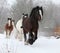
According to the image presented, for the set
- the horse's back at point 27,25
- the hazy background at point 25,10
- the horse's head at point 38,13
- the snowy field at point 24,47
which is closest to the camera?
the snowy field at point 24,47

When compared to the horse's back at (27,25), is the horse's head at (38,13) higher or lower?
higher

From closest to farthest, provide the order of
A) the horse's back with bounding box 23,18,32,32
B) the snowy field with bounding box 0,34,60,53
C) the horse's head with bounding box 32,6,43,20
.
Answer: the snowy field with bounding box 0,34,60,53 < the horse's head with bounding box 32,6,43,20 < the horse's back with bounding box 23,18,32,32

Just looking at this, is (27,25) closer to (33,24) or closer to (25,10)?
(33,24)

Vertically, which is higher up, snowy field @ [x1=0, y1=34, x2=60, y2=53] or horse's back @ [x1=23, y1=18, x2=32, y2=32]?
horse's back @ [x1=23, y1=18, x2=32, y2=32]

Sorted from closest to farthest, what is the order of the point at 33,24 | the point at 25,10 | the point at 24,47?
the point at 24,47 < the point at 33,24 < the point at 25,10

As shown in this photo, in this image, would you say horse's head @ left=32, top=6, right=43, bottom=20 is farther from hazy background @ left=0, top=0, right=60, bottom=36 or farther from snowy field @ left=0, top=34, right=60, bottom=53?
hazy background @ left=0, top=0, right=60, bottom=36

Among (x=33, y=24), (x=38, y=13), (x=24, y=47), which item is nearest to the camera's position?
(x=24, y=47)

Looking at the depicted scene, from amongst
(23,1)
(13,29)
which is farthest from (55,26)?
(13,29)

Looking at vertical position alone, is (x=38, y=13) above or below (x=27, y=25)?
above

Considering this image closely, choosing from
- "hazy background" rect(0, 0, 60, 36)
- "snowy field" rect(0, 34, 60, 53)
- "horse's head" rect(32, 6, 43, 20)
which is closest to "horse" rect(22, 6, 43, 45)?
"horse's head" rect(32, 6, 43, 20)

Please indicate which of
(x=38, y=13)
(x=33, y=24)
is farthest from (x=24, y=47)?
(x=38, y=13)

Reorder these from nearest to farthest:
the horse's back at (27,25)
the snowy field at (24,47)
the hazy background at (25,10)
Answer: the snowy field at (24,47), the horse's back at (27,25), the hazy background at (25,10)

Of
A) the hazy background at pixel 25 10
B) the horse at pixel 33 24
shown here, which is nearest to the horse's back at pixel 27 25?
the horse at pixel 33 24

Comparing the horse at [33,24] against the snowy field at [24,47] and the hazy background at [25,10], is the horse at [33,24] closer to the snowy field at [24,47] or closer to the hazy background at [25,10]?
the snowy field at [24,47]
